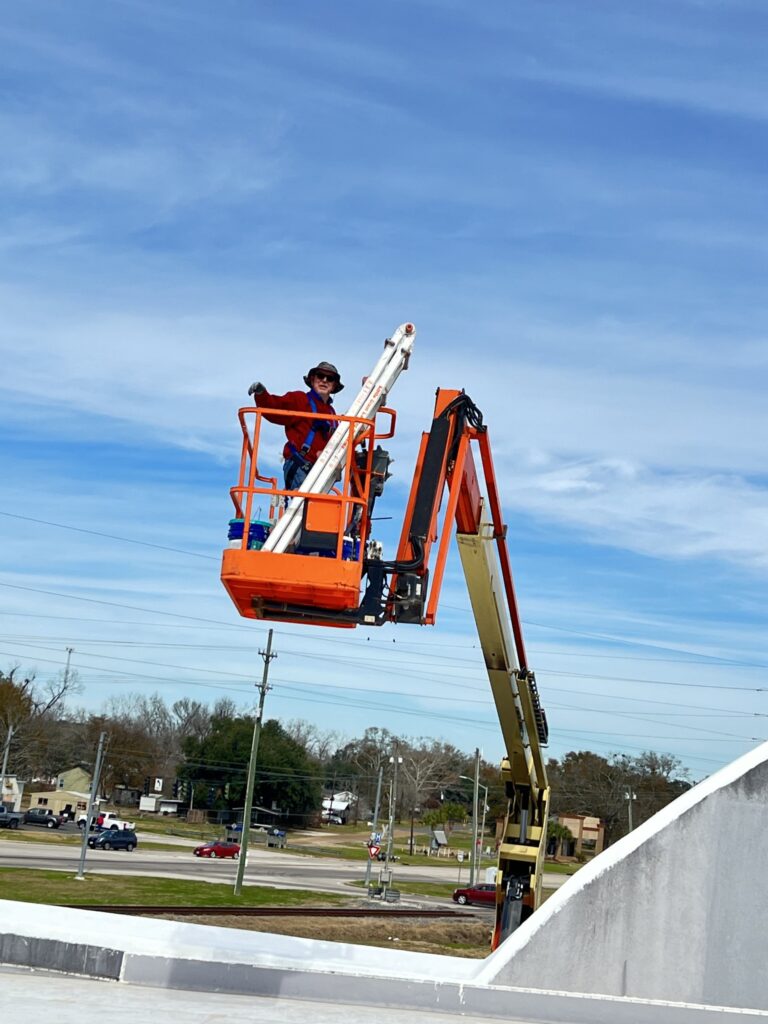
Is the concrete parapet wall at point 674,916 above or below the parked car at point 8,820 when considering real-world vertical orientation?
above

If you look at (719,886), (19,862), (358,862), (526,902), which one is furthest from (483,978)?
(358,862)

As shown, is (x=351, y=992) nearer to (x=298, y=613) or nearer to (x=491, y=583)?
(x=298, y=613)

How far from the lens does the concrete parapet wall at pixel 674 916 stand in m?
9.02

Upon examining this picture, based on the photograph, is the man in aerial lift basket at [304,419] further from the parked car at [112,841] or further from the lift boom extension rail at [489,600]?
the parked car at [112,841]

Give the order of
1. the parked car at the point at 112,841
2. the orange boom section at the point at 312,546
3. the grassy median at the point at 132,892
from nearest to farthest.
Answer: the orange boom section at the point at 312,546 < the grassy median at the point at 132,892 < the parked car at the point at 112,841

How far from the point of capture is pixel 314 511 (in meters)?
8.39

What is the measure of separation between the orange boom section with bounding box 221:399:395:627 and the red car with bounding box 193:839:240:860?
55421mm

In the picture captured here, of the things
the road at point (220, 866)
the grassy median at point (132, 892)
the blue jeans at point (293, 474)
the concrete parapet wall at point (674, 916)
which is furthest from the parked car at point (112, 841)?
the blue jeans at point (293, 474)

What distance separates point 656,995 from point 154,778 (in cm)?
10339

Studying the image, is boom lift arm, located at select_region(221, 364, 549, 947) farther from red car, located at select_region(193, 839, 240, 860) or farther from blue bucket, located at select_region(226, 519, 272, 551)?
red car, located at select_region(193, 839, 240, 860)

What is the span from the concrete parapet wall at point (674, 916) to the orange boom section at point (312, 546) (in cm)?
300

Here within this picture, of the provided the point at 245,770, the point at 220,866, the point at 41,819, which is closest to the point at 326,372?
the point at 220,866

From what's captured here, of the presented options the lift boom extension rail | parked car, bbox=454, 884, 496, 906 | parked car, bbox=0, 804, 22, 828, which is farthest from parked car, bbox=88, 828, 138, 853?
the lift boom extension rail

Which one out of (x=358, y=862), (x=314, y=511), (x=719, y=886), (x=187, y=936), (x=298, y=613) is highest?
(x=314, y=511)
